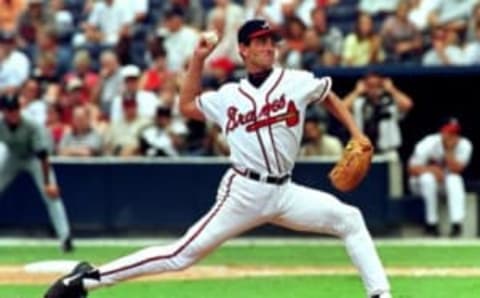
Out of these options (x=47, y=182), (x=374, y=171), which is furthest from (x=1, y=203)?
(x=374, y=171)

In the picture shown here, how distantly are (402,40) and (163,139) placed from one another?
10.4 feet

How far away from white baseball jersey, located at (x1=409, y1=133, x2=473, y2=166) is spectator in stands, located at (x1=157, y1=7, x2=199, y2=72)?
12.1 feet

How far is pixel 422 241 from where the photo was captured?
17.8 metres

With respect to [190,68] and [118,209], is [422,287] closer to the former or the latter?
[190,68]

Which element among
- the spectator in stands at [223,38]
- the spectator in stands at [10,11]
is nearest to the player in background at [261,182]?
the spectator in stands at [223,38]

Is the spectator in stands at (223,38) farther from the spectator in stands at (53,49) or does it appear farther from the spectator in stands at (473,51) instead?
the spectator in stands at (473,51)

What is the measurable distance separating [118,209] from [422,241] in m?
3.69

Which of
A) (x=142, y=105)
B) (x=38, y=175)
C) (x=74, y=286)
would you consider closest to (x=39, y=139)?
(x=38, y=175)

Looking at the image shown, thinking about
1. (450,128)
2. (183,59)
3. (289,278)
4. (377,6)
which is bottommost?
(289,278)

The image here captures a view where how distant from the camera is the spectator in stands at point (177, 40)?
20.4 meters

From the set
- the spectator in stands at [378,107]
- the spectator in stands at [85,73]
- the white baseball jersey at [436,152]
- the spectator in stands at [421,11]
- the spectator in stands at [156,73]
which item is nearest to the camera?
the white baseball jersey at [436,152]

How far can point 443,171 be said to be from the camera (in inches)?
719

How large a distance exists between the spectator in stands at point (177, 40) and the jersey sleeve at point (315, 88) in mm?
11102

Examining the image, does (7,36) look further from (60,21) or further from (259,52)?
(259,52)
